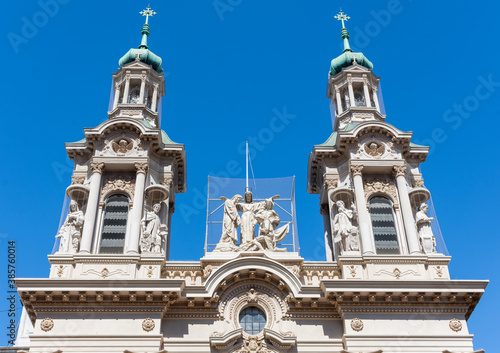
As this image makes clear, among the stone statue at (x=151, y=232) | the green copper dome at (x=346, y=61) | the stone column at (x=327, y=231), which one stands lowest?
the stone statue at (x=151, y=232)

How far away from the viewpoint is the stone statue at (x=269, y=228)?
25.0 meters

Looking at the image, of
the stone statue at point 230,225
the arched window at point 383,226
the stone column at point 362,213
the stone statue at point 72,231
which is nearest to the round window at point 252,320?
the stone statue at point 230,225

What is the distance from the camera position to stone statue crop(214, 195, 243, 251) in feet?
81.9

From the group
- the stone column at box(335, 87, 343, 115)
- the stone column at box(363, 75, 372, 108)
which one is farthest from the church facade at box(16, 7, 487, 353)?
the stone column at box(363, 75, 372, 108)

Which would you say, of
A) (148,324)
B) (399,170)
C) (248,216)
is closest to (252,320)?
(148,324)

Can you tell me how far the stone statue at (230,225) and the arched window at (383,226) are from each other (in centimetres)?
524

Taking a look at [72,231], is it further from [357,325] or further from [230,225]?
[357,325]

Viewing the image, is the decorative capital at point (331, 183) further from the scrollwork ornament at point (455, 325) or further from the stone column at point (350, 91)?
the scrollwork ornament at point (455, 325)

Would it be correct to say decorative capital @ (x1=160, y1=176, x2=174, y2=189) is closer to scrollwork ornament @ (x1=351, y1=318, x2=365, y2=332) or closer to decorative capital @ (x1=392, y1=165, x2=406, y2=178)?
decorative capital @ (x1=392, y1=165, x2=406, y2=178)

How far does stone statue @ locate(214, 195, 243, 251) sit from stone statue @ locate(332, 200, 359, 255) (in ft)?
12.3

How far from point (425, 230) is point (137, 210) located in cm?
1078

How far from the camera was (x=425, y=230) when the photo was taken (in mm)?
25266

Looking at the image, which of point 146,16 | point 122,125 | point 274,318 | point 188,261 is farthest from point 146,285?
point 146,16

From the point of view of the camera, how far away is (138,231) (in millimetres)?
24859
